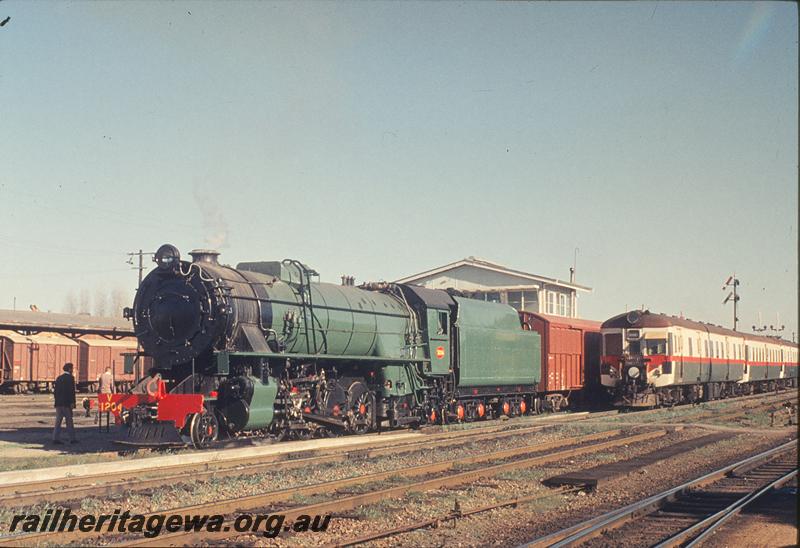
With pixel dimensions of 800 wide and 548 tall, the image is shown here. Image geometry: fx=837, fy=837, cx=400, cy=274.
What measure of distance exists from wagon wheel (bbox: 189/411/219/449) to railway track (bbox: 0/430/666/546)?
4.46 m

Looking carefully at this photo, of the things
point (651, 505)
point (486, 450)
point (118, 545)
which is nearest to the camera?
point (118, 545)

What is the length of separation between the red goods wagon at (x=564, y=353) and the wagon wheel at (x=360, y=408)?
10.5 meters

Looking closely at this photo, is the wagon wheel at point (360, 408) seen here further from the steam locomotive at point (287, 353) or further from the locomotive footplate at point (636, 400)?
the locomotive footplate at point (636, 400)

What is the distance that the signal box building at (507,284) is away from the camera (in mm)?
56562

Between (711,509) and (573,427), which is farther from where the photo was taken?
(573,427)

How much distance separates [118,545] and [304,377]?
1087cm

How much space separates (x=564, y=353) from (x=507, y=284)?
24.8 m

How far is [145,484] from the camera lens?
1250 cm

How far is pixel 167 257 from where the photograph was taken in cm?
1750

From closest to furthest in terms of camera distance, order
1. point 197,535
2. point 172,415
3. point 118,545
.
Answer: point 118,545
point 197,535
point 172,415

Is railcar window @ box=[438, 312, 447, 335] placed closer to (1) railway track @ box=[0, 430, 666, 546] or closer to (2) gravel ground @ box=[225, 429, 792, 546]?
(1) railway track @ box=[0, 430, 666, 546]

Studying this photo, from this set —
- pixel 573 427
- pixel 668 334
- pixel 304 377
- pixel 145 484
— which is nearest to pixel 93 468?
pixel 145 484

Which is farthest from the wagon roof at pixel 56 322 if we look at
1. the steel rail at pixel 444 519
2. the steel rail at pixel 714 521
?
the steel rail at pixel 714 521

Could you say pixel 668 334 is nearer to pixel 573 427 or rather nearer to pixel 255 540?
pixel 573 427
